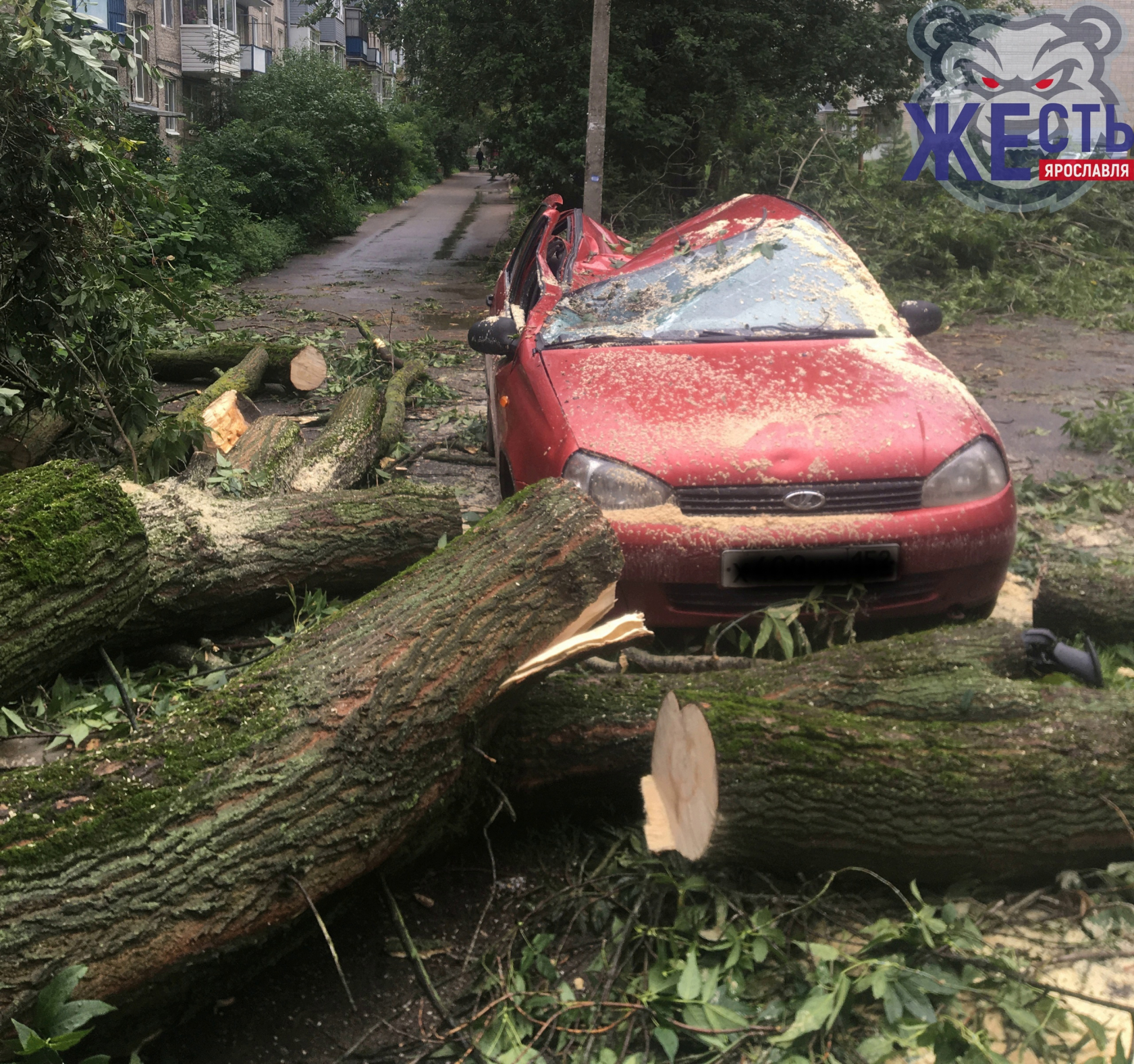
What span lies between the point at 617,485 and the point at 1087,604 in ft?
5.93

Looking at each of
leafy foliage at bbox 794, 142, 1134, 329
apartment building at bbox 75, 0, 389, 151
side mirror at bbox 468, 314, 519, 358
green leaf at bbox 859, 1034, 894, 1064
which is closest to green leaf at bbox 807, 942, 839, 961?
green leaf at bbox 859, 1034, 894, 1064

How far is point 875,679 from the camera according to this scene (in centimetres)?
345

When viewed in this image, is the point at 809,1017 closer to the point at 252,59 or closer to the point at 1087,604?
the point at 1087,604

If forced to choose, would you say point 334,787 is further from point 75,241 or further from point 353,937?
point 75,241

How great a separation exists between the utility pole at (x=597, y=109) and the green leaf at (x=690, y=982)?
39.1ft

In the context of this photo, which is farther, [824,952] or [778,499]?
[778,499]

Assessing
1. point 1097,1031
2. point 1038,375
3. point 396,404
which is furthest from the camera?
point 1038,375

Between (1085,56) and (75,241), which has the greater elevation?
(1085,56)

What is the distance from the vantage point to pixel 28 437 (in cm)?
583

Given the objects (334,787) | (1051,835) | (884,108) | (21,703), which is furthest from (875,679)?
(884,108)

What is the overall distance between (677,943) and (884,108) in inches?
691

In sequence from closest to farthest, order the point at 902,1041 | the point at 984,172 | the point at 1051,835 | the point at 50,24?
the point at 902,1041 → the point at 1051,835 → the point at 50,24 → the point at 984,172

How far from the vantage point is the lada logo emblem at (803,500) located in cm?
392

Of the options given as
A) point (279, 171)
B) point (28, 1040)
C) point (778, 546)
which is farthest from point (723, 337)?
point (279, 171)
